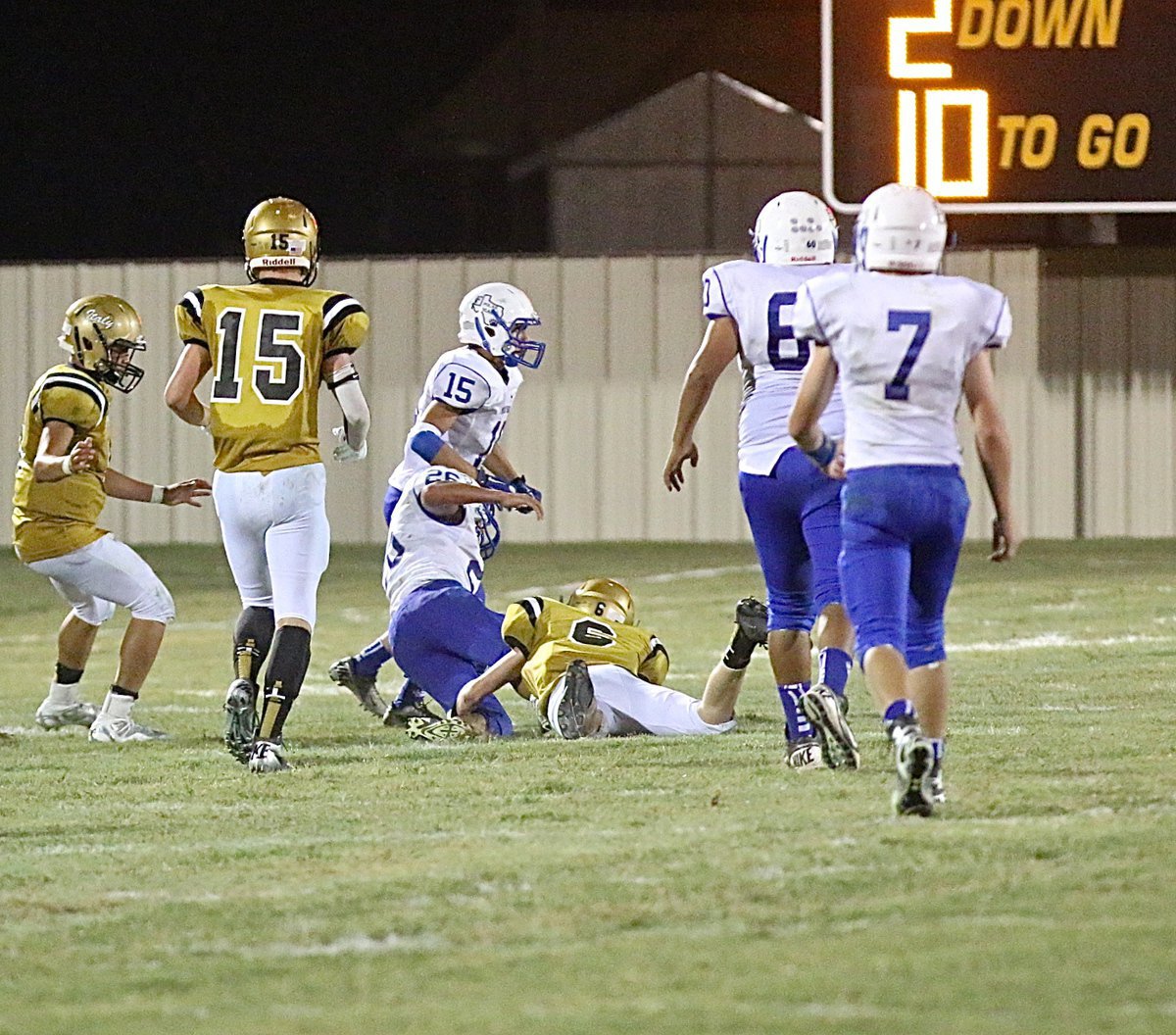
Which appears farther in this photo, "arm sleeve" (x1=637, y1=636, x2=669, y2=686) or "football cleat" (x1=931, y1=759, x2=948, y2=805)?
"arm sleeve" (x1=637, y1=636, x2=669, y2=686)

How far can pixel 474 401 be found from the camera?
7625mm

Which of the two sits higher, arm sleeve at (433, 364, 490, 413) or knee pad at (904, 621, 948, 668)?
arm sleeve at (433, 364, 490, 413)

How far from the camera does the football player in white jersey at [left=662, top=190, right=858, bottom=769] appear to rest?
6.02 meters

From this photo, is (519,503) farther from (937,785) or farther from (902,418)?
(937,785)

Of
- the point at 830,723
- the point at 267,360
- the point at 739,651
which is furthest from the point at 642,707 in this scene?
the point at 267,360

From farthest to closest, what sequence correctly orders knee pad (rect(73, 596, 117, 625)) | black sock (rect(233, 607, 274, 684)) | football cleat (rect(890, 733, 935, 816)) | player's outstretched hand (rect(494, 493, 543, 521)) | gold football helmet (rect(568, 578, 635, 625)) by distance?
knee pad (rect(73, 596, 117, 625))
gold football helmet (rect(568, 578, 635, 625))
player's outstretched hand (rect(494, 493, 543, 521))
black sock (rect(233, 607, 274, 684))
football cleat (rect(890, 733, 935, 816))

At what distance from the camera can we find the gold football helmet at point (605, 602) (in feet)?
25.4

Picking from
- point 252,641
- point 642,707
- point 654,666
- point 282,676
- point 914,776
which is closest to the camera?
point 914,776

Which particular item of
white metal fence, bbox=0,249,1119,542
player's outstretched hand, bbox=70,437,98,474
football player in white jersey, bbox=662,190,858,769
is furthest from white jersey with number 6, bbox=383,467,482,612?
white metal fence, bbox=0,249,1119,542

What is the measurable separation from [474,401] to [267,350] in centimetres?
117

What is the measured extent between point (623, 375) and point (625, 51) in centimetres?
518

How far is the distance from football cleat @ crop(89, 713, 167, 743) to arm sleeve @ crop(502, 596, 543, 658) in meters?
1.30

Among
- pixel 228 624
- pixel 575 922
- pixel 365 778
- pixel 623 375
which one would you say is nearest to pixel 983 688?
pixel 365 778

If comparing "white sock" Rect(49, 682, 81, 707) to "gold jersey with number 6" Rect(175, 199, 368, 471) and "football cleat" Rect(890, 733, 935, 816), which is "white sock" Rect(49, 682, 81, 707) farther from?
"football cleat" Rect(890, 733, 935, 816)
